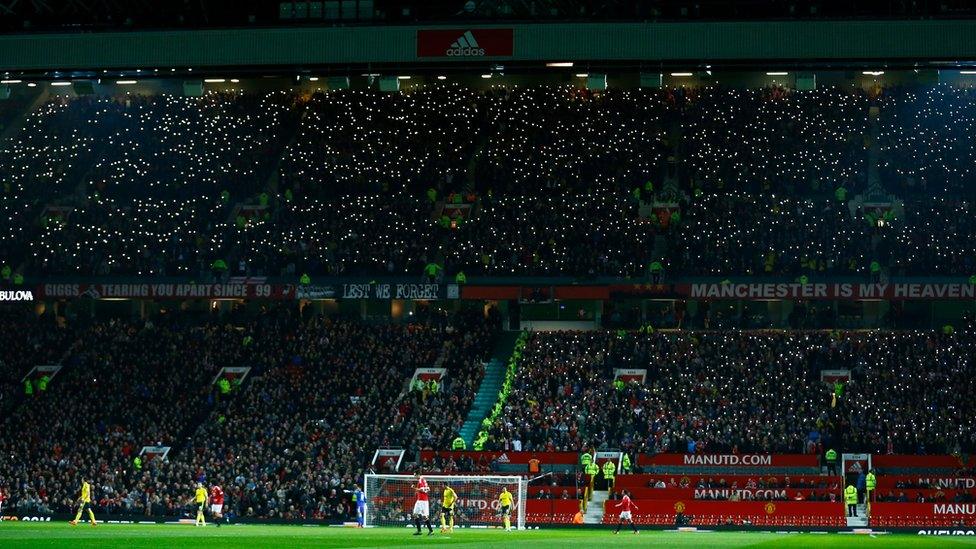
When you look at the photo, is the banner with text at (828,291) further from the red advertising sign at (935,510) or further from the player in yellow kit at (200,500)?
the player in yellow kit at (200,500)

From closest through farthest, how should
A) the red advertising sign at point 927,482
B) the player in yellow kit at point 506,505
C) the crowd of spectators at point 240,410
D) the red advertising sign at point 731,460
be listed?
the player in yellow kit at point 506,505 → the red advertising sign at point 927,482 → the red advertising sign at point 731,460 → the crowd of spectators at point 240,410

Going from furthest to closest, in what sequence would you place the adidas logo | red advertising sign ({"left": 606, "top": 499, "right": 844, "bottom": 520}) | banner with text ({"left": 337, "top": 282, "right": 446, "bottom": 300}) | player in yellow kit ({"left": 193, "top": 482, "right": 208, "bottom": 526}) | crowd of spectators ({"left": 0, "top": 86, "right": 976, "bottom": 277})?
banner with text ({"left": 337, "top": 282, "right": 446, "bottom": 300}) → crowd of spectators ({"left": 0, "top": 86, "right": 976, "bottom": 277}) → the adidas logo → red advertising sign ({"left": 606, "top": 499, "right": 844, "bottom": 520}) → player in yellow kit ({"left": 193, "top": 482, "right": 208, "bottom": 526})

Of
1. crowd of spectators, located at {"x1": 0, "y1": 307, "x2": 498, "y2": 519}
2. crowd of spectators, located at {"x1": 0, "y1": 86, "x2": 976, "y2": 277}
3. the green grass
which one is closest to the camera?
the green grass

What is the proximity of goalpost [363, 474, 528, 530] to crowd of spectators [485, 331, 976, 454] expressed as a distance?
4.07 m

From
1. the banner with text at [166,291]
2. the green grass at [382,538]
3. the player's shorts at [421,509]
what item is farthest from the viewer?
the banner with text at [166,291]

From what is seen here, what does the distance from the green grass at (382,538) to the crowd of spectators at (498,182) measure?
62.3 ft

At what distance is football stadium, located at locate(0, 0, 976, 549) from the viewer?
1849 inches

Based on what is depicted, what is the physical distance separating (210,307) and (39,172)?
11.6 meters

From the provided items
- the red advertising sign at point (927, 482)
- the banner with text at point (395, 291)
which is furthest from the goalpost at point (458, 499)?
the banner with text at point (395, 291)

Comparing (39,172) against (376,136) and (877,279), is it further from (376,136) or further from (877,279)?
(877,279)

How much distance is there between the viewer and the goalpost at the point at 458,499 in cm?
4691

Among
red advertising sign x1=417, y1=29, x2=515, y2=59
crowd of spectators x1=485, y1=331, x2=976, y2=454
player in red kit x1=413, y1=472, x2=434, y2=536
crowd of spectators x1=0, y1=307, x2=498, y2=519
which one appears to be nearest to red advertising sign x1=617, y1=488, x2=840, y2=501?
crowd of spectators x1=485, y1=331, x2=976, y2=454

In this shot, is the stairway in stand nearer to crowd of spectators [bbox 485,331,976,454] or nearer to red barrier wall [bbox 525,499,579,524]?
crowd of spectators [bbox 485,331,976,454]

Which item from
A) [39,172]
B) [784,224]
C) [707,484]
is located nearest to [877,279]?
[784,224]
